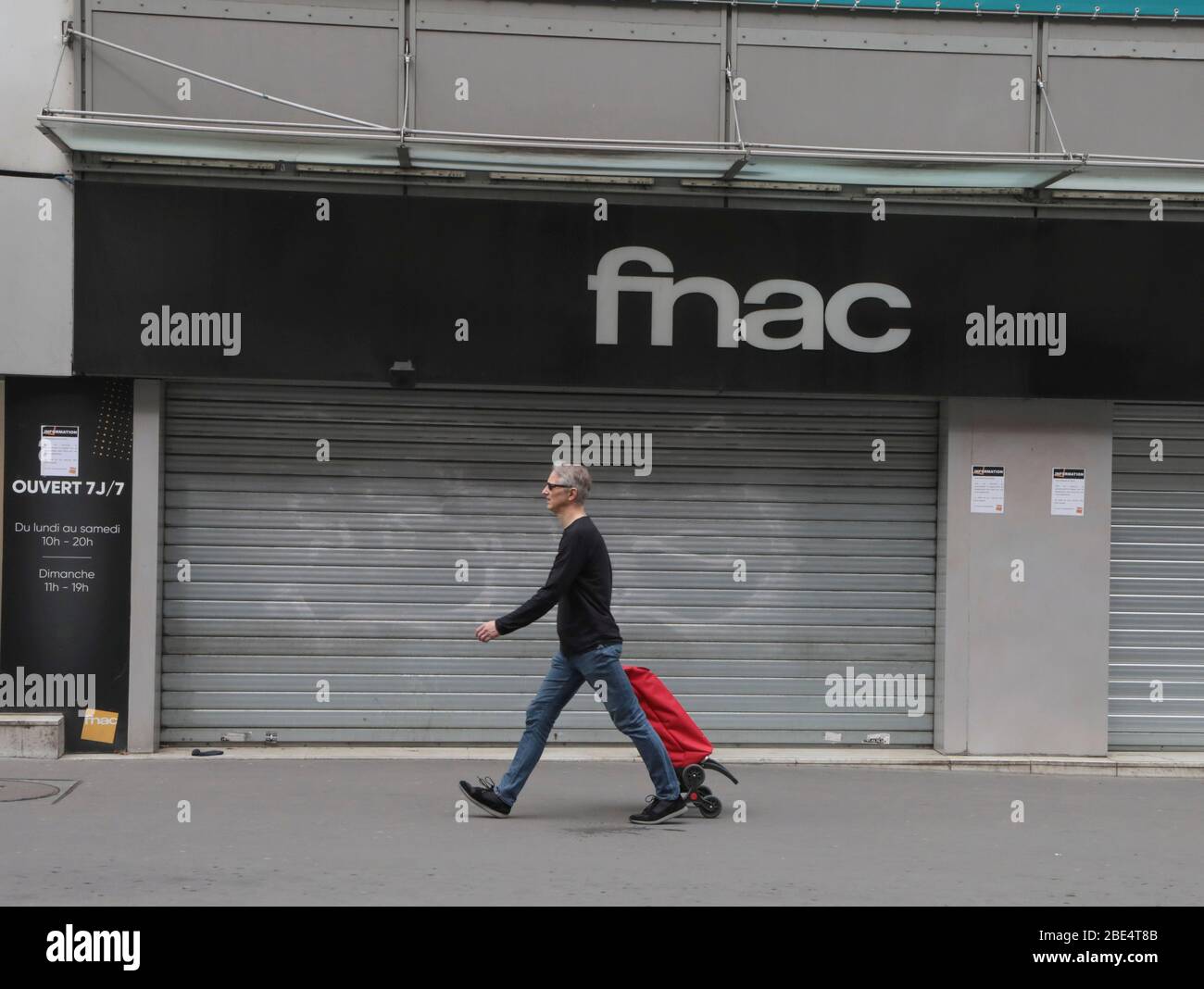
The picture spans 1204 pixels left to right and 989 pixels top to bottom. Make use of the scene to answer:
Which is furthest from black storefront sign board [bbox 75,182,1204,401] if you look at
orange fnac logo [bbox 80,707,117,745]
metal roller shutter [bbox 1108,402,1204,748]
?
orange fnac logo [bbox 80,707,117,745]

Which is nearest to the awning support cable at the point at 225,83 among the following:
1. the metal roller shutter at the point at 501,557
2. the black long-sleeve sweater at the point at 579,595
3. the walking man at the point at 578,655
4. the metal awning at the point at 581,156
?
the metal awning at the point at 581,156

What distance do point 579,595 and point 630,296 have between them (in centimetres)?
294

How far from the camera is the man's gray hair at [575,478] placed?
8.11 meters

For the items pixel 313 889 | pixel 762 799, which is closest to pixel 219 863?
pixel 313 889

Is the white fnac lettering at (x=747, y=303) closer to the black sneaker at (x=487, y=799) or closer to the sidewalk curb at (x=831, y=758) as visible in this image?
the sidewalk curb at (x=831, y=758)

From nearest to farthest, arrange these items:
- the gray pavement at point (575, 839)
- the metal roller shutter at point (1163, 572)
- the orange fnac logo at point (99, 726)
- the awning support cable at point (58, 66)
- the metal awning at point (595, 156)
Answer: the gray pavement at point (575, 839) → the metal awning at point (595, 156) → the awning support cable at point (58, 66) → the orange fnac logo at point (99, 726) → the metal roller shutter at point (1163, 572)

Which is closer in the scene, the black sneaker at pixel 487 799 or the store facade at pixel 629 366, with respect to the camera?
the black sneaker at pixel 487 799

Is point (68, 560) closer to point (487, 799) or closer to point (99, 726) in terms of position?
point (99, 726)

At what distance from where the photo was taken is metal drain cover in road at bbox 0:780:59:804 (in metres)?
8.49

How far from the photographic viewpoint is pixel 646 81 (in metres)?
10.3

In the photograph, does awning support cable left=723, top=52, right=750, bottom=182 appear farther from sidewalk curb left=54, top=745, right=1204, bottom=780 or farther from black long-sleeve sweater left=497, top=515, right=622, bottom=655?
sidewalk curb left=54, top=745, right=1204, bottom=780

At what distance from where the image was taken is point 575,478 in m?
8.12

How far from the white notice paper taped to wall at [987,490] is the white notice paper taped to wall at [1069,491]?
1.34 ft
